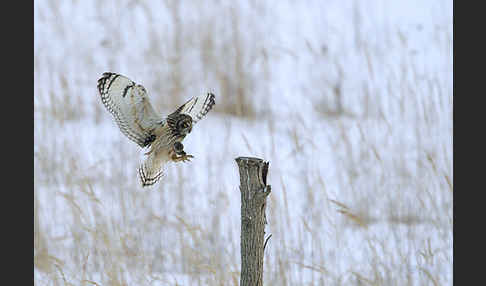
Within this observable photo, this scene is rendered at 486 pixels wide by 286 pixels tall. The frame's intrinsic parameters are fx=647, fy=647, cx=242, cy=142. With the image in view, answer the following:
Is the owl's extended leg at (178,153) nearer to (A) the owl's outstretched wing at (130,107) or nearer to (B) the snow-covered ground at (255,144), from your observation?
(A) the owl's outstretched wing at (130,107)

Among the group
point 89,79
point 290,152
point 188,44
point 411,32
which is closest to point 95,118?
point 89,79

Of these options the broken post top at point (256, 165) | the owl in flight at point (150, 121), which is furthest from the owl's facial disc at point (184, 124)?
the broken post top at point (256, 165)

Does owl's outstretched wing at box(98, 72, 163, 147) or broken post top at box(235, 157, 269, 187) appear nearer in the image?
owl's outstretched wing at box(98, 72, 163, 147)

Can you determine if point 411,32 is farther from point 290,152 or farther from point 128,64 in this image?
point 128,64

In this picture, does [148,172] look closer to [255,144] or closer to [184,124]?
[184,124]

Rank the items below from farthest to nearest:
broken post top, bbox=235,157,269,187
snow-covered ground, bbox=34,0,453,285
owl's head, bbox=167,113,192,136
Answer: snow-covered ground, bbox=34,0,453,285 → broken post top, bbox=235,157,269,187 → owl's head, bbox=167,113,192,136

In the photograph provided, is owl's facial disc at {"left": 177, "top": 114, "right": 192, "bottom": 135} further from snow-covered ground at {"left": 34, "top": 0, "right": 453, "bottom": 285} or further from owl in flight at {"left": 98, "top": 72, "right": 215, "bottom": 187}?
snow-covered ground at {"left": 34, "top": 0, "right": 453, "bottom": 285}

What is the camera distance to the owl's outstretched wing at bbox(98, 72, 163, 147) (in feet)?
4.36

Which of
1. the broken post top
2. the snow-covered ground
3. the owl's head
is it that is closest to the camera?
the owl's head

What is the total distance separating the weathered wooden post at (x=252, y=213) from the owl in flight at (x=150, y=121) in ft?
0.97

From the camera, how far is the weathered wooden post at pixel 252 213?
1.58m

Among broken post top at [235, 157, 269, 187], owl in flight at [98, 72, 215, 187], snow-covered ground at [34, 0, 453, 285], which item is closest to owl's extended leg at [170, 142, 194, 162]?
owl in flight at [98, 72, 215, 187]

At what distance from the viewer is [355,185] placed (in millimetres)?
3990

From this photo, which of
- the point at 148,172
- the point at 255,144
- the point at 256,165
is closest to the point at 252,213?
the point at 256,165
